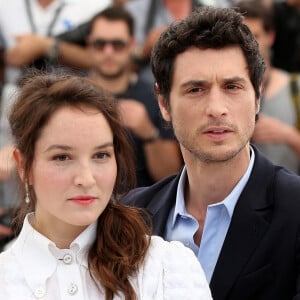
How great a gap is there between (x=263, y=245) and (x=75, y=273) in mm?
745

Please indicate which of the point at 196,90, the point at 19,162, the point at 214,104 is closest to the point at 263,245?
the point at 214,104

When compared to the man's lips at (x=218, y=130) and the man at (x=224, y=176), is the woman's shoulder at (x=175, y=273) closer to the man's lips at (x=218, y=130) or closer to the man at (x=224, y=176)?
the man at (x=224, y=176)

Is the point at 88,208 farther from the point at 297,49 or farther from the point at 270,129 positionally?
the point at 297,49

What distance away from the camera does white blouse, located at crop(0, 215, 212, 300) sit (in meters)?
2.75

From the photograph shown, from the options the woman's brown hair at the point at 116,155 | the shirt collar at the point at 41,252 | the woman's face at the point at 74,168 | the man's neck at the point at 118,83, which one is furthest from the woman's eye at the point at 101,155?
the man's neck at the point at 118,83

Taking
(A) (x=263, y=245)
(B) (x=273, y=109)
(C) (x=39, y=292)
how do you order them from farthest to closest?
1. (B) (x=273, y=109)
2. (A) (x=263, y=245)
3. (C) (x=39, y=292)

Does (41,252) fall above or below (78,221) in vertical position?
below

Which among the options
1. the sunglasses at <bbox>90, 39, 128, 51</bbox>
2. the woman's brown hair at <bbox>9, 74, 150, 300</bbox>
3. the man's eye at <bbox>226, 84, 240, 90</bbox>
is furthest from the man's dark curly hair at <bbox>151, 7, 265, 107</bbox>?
the sunglasses at <bbox>90, 39, 128, 51</bbox>

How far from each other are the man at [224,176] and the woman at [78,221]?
1.29 ft

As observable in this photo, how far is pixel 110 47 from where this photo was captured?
5.80 metres

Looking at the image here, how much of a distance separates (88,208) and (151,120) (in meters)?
2.80

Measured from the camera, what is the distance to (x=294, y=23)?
20.2 feet

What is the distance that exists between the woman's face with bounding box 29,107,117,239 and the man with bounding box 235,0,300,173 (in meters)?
2.58

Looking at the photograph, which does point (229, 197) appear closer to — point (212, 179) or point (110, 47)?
point (212, 179)
